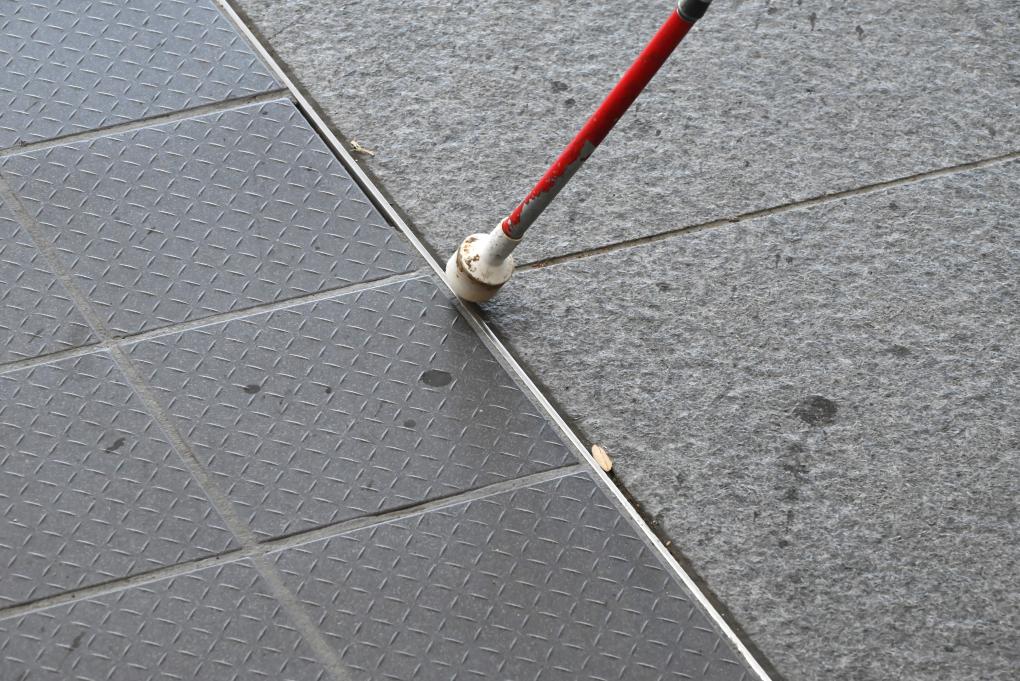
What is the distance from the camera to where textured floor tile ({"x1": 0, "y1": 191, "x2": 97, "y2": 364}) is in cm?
298

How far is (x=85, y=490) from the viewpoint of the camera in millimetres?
2740

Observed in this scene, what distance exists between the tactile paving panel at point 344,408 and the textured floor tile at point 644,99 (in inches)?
14.3

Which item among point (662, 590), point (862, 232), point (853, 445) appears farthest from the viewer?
point (862, 232)

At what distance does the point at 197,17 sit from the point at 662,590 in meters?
2.16

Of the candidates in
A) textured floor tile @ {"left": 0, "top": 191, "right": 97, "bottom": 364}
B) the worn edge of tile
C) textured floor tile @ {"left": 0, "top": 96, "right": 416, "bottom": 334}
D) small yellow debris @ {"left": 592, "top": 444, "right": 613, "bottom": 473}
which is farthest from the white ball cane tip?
textured floor tile @ {"left": 0, "top": 191, "right": 97, "bottom": 364}

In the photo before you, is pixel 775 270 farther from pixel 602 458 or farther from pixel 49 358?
pixel 49 358

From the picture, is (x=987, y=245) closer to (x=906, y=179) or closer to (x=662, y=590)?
(x=906, y=179)

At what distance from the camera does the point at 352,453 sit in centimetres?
287

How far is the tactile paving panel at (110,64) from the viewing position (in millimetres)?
3488

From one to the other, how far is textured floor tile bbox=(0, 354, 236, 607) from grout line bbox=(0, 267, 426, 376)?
3cm

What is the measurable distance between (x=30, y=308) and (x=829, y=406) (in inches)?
73.1

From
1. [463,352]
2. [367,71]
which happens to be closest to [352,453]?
[463,352]

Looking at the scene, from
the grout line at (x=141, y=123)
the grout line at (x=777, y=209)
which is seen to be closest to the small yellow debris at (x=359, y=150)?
the grout line at (x=141, y=123)

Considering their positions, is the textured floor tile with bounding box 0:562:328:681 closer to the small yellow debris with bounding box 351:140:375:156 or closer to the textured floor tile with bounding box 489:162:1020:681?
the textured floor tile with bounding box 489:162:1020:681
